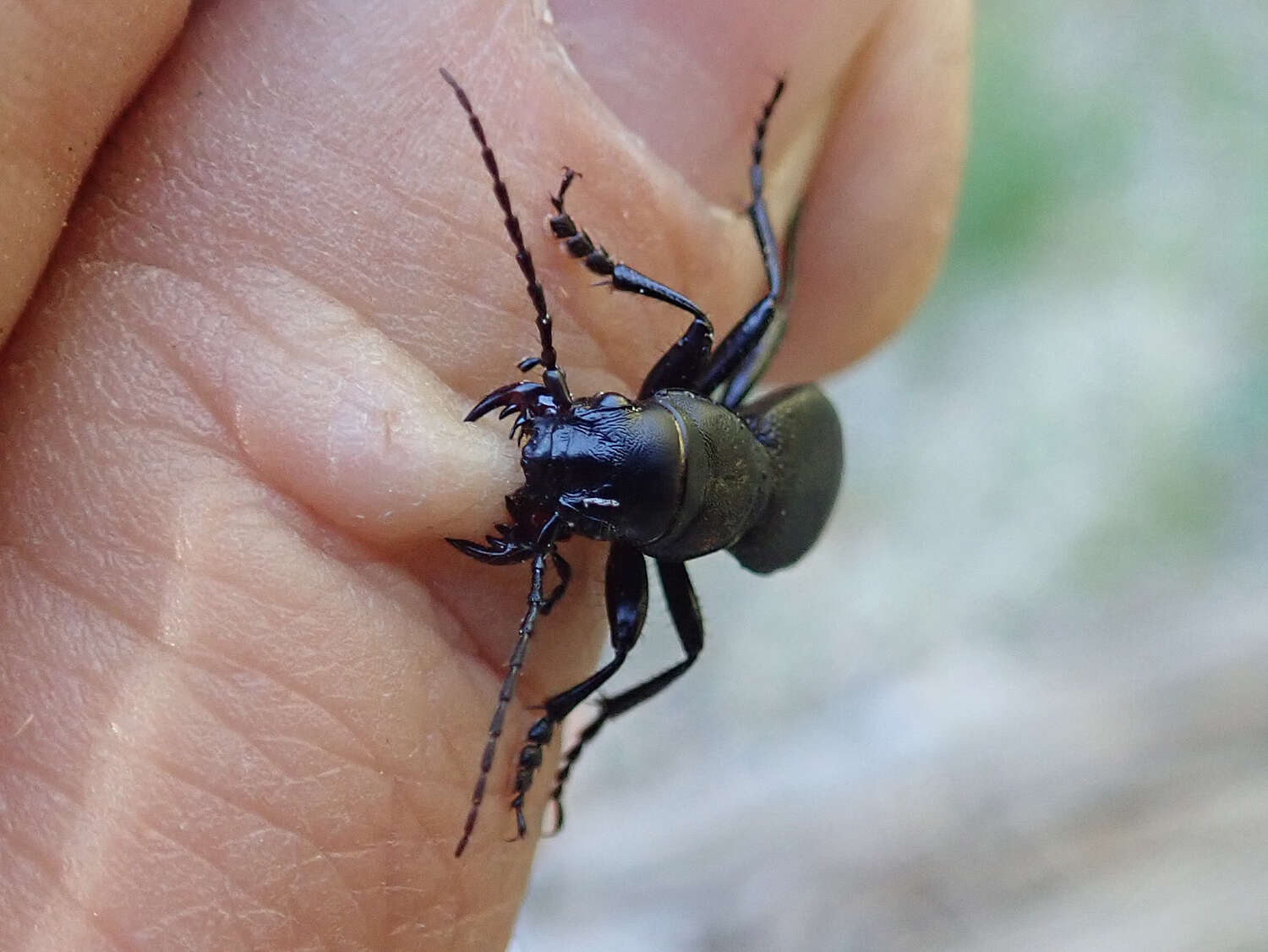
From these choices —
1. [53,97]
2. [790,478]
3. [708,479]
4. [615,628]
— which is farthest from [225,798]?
[790,478]

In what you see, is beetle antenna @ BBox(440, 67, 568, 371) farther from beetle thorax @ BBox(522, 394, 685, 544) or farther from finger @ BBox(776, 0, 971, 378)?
finger @ BBox(776, 0, 971, 378)

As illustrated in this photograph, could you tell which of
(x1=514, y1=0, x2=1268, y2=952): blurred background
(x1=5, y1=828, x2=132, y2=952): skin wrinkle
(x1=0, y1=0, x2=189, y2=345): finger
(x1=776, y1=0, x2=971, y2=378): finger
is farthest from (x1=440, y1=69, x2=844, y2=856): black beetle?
(x1=514, y1=0, x2=1268, y2=952): blurred background

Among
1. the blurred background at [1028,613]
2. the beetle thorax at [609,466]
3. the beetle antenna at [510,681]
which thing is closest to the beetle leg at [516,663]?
the beetle antenna at [510,681]

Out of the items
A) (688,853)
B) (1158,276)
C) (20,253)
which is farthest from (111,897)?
(1158,276)

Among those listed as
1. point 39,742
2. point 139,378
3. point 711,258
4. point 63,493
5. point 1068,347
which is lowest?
point 39,742

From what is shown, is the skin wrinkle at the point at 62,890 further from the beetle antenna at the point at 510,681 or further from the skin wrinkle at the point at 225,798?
the beetle antenna at the point at 510,681

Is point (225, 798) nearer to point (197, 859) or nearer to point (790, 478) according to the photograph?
point (197, 859)

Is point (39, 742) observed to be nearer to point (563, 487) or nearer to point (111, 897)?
point (111, 897)
